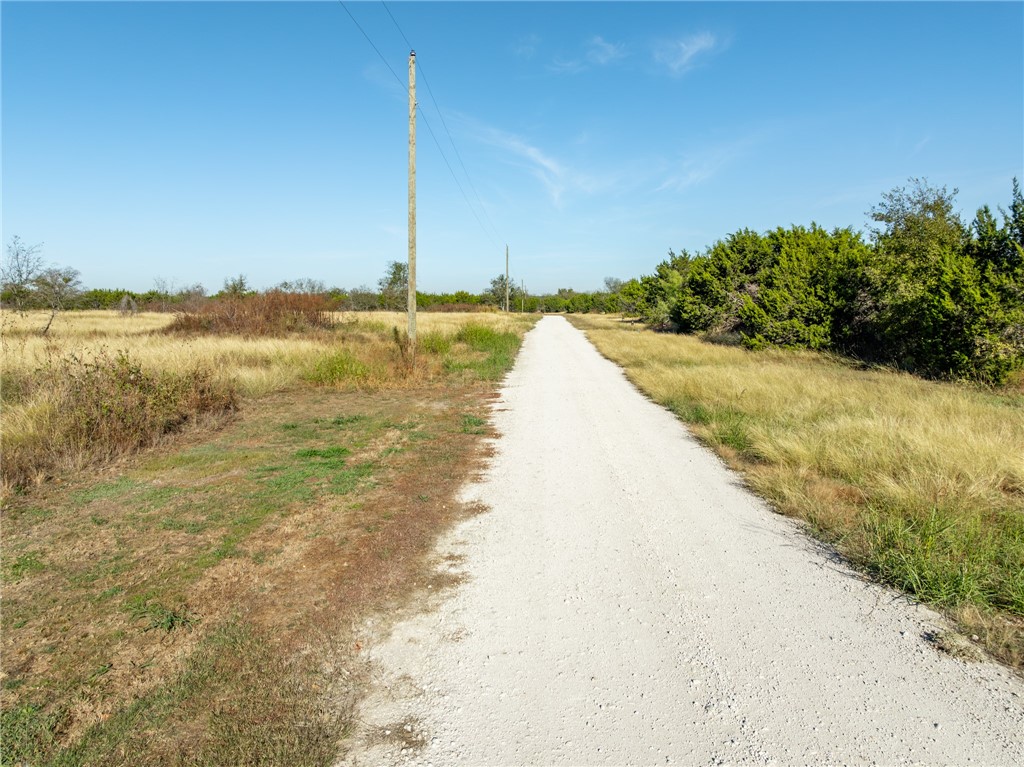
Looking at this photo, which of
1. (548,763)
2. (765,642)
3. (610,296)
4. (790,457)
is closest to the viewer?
(548,763)

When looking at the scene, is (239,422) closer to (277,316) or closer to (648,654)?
(648,654)

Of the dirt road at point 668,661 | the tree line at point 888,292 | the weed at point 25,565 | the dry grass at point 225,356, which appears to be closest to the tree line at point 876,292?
the tree line at point 888,292

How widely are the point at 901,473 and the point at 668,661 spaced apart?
161 inches

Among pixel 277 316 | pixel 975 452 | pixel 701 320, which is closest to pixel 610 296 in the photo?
pixel 701 320

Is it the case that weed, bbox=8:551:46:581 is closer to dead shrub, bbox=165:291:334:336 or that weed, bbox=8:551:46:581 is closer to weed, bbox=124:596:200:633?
weed, bbox=124:596:200:633

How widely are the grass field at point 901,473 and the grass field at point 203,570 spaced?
343 cm

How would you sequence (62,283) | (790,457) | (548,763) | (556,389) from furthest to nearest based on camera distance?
(62,283) → (556,389) → (790,457) → (548,763)

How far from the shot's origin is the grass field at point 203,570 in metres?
2.30

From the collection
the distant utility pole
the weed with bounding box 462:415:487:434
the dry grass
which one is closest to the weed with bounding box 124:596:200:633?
the weed with bounding box 462:415:487:434

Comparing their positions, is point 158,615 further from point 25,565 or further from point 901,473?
point 901,473

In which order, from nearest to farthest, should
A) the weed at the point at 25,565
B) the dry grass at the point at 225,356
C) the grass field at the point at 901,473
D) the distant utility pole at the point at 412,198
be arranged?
the grass field at the point at 901,473 < the weed at the point at 25,565 < the dry grass at the point at 225,356 < the distant utility pole at the point at 412,198

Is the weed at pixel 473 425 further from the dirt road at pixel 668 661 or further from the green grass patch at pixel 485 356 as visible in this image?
the green grass patch at pixel 485 356

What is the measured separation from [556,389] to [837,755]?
10.3 metres

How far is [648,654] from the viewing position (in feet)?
9.31
